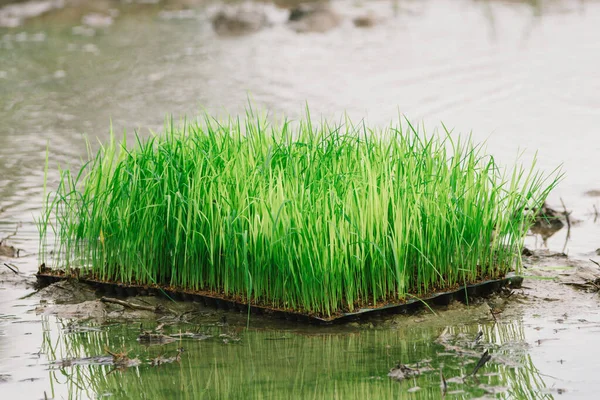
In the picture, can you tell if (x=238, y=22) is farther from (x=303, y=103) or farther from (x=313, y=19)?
(x=303, y=103)

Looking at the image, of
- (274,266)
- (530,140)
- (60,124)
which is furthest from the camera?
(60,124)

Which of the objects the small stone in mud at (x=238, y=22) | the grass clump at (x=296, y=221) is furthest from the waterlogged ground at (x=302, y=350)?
the small stone in mud at (x=238, y=22)

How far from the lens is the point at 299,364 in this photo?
3535 millimetres

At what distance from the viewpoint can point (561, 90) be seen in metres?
9.73

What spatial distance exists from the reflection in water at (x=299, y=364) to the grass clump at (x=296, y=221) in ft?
0.89

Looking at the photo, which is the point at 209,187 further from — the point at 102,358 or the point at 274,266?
the point at 102,358

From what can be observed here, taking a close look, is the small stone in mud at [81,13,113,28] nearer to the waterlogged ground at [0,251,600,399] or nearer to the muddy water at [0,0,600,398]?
the muddy water at [0,0,600,398]

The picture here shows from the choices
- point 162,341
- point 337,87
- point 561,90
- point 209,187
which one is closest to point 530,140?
point 561,90

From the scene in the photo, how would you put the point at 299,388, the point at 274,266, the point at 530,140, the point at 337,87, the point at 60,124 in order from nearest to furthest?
the point at 299,388
the point at 274,266
the point at 530,140
the point at 60,124
the point at 337,87

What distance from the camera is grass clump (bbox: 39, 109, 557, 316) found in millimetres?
4004

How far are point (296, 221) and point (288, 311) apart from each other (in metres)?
0.42

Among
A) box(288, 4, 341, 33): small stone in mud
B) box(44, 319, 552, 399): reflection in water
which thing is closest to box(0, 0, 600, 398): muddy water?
box(44, 319, 552, 399): reflection in water

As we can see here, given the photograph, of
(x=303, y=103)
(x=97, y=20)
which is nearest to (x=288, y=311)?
(x=303, y=103)

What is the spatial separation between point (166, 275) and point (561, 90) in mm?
6457
